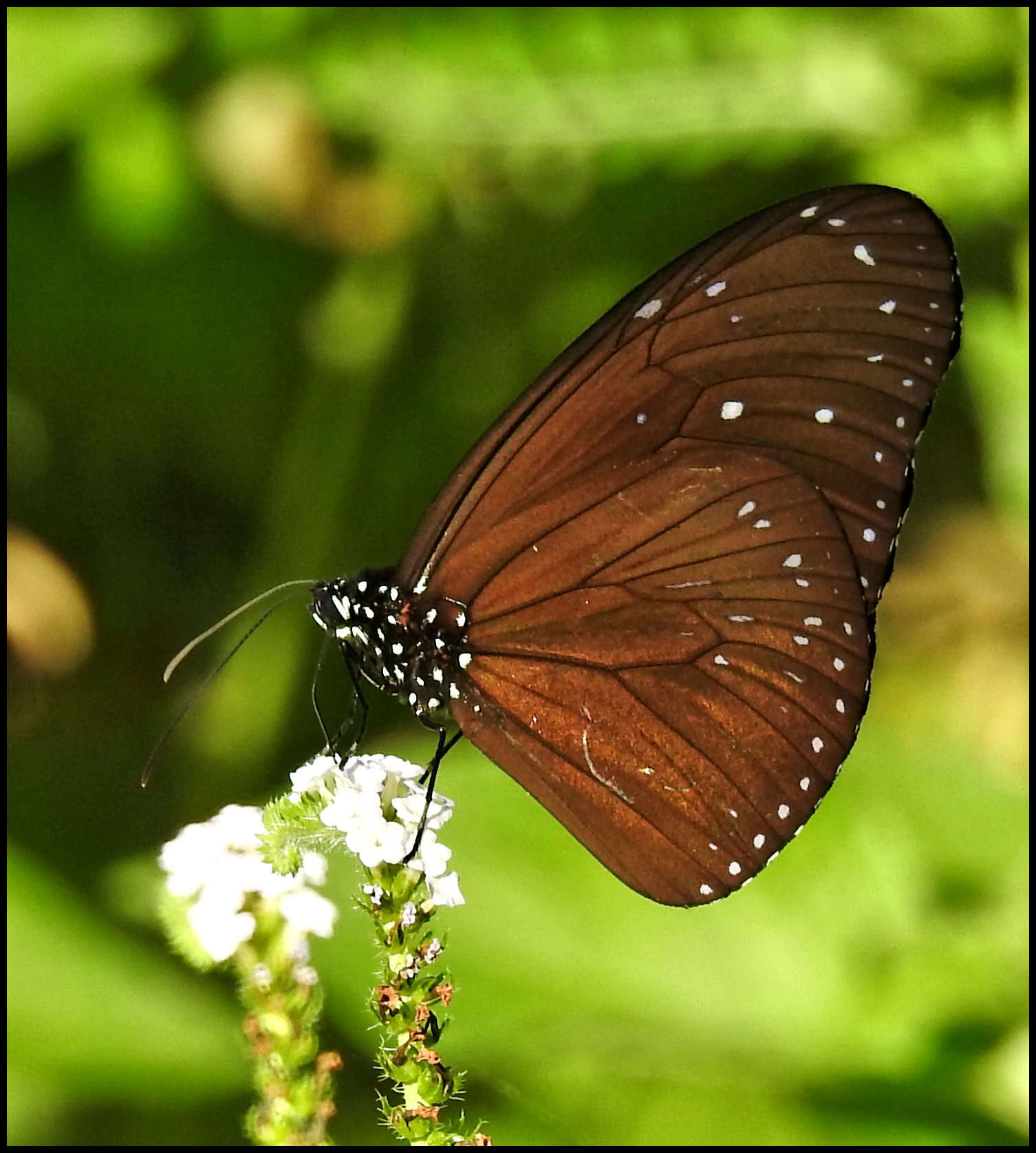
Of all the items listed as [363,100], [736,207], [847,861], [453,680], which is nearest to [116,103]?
[363,100]

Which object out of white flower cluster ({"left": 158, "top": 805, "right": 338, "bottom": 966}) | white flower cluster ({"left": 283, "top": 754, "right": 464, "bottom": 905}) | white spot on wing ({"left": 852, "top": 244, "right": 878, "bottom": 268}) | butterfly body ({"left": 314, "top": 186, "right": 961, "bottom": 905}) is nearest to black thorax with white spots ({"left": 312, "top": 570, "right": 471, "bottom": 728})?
butterfly body ({"left": 314, "top": 186, "right": 961, "bottom": 905})

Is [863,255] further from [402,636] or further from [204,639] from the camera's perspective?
[204,639]

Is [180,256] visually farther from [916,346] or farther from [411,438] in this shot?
[916,346]

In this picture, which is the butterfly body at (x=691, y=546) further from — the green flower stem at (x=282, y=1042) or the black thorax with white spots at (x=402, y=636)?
the green flower stem at (x=282, y=1042)

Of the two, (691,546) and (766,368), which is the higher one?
(766,368)

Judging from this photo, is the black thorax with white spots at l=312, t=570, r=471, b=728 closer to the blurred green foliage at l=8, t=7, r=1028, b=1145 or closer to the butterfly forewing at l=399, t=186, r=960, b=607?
the butterfly forewing at l=399, t=186, r=960, b=607

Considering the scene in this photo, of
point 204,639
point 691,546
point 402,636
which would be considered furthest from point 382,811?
point 204,639
